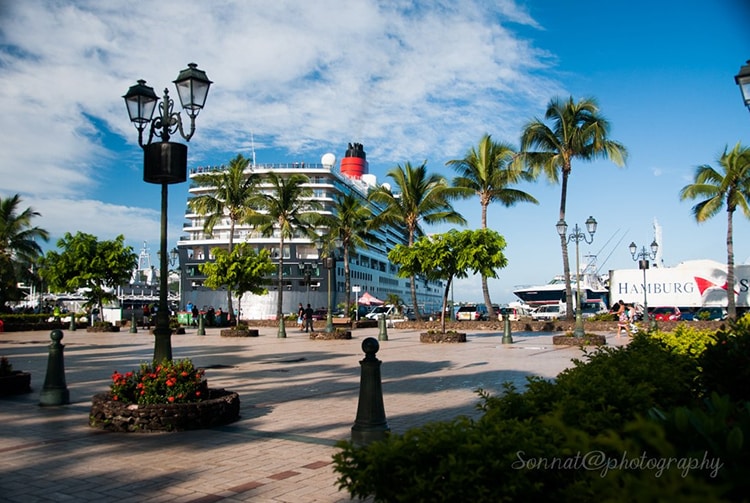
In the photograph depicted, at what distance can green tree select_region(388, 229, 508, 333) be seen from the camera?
2183cm

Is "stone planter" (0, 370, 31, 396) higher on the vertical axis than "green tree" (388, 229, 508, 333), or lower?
lower

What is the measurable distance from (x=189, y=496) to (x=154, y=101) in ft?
20.2

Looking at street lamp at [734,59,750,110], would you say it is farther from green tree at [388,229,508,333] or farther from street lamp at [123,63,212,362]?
green tree at [388,229,508,333]

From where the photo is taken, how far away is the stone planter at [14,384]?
9836mm

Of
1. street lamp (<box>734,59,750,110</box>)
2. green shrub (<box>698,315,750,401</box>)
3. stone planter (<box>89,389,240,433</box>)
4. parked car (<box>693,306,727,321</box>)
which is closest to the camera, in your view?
green shrub (<box>698,315,750,401</box>)

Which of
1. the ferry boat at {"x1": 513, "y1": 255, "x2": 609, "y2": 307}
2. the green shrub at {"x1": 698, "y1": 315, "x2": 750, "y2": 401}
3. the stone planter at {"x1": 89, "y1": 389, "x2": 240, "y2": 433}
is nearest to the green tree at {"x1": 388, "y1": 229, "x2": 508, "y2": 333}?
the stone planter at {"x1": 89, "y1": 389, "x2": 240, "y2": 433}

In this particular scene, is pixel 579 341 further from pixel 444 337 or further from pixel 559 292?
pixel 559 292

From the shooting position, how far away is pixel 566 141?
1145 inches

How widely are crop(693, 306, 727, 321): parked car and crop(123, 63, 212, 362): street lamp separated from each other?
26930mm

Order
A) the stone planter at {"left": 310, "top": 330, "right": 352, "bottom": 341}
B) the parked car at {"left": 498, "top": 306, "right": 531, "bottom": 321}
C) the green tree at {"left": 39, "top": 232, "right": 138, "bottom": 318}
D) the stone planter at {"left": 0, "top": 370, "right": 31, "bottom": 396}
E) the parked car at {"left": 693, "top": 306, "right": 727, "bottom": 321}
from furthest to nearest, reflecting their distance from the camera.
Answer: the parked car at {"left": 498, "top": 306, "right": 531, "bottom": 321} < the green tree at {"left": 39, "top": 232, "right": 138, "bottom": 318} < the parked car at {"left": 693, "top": 306, "right": 727, "bottom": 321} < the stone planter at {"left": 310, "top": 330, "right": 352, "bottom": 341} < the stone planter at {"left": 0, "top": 370, "right": 31, "bottom": 396}

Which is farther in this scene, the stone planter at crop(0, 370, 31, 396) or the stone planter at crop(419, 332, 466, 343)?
the stone planter at crop(419, 332, 466, 343)

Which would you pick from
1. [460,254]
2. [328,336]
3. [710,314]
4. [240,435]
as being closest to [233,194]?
[328,336]

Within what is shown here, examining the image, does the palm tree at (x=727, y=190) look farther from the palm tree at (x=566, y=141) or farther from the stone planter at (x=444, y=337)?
the stone planter at (x=444, y=337)

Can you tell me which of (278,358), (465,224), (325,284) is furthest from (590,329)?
(325,284)
